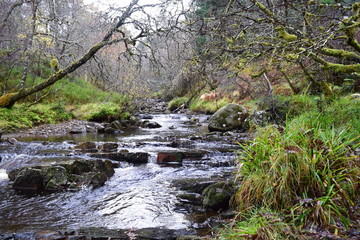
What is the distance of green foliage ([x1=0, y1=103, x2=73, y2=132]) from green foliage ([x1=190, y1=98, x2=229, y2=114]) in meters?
9.57

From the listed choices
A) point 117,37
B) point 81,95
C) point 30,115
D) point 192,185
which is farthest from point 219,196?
point 81,95

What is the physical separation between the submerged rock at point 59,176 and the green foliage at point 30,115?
20.5ft

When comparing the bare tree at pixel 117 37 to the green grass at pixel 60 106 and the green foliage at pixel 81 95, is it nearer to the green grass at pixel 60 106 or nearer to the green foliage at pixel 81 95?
the green grass at pixel 60 106

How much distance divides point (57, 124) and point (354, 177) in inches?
504

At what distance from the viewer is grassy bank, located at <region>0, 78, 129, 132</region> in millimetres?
11781

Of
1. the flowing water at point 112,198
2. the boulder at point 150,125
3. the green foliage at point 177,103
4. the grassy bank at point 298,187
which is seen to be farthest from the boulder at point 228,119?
the green foliage at point 177,103

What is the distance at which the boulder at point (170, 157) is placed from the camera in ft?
25.5

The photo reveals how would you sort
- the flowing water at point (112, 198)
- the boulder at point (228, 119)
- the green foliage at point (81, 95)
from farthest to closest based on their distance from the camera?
the green foliage at point (81, 95) → the boulder at point (228, 119) → the flowing water at point (112, 198)

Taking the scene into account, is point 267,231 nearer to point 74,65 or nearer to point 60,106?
point 74,65

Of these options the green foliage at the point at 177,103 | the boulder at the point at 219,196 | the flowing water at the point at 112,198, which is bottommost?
the flowing water at the point at 112,198

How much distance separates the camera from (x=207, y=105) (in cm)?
2075

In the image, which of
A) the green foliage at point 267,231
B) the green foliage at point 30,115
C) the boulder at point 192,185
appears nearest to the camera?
the green foliage at point 267,231

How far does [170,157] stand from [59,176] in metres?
3.06

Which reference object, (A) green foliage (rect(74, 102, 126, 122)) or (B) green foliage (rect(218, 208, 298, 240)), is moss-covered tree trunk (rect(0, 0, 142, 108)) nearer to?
(A) green foliage (rect(74, 102, 126, 122))
